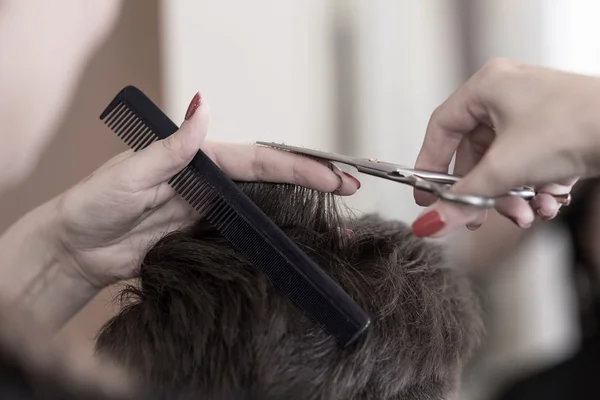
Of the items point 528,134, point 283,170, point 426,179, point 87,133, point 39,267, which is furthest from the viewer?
point 87,133

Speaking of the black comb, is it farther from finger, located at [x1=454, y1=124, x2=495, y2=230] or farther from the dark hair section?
finger, located at [x1=454, y1=124, x2=495, y2=230]

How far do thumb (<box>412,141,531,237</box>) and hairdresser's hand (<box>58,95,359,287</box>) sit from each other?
198 millimetres

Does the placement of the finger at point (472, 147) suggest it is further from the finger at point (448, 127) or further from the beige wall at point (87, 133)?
the beige wall at point (87, 133)

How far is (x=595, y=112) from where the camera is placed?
0.56 metres

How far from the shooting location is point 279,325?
61 cm

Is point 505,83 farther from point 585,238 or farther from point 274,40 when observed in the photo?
point 274,40

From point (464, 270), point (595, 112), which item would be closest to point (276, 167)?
point (595, 112)

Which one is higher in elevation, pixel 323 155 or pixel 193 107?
pixel 193 107

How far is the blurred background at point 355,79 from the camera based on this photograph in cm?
137

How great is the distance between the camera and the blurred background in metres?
1.37

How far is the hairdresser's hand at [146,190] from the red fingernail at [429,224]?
0.61 ft

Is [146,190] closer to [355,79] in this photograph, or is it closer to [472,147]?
[472,147]

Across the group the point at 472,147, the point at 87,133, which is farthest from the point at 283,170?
the point at 87,133

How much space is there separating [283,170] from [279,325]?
0.83ft
